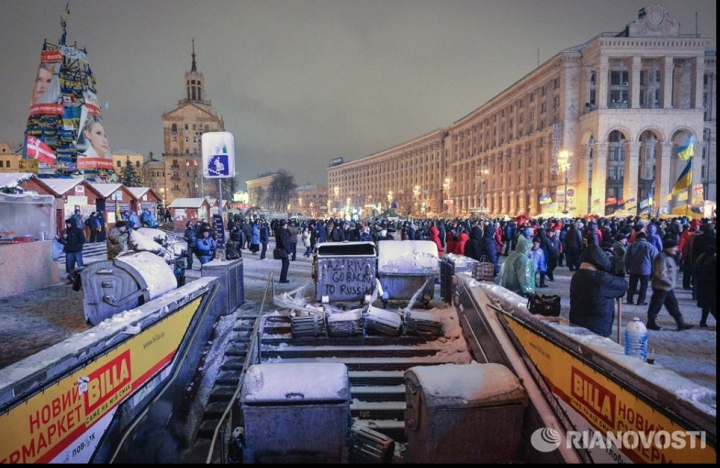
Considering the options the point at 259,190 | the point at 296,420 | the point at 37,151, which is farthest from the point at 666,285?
the point at 259,190

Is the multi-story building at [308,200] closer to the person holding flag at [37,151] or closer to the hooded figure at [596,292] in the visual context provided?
the person holding flag at [37,151]

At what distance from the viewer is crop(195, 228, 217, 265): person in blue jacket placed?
1212 cm

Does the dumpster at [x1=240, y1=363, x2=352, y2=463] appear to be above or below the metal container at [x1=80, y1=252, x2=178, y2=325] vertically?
below

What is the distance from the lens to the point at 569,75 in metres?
54.1

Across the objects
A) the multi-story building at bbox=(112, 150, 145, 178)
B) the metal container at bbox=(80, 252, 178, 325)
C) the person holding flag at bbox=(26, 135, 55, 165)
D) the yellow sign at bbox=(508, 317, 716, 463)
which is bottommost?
the yellow sign at bbox=(508, 317, 716, 463)

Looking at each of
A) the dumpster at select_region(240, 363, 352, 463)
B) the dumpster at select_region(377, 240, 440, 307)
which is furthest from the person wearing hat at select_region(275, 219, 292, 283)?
the dumpster at select_region(240, 363, 352, 463)

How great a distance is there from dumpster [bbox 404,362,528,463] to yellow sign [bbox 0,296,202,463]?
122 inches

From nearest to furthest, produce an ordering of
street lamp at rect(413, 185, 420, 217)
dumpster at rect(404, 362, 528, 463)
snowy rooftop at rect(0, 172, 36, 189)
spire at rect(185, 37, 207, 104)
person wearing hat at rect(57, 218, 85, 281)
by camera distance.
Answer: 1. dumpster at rect(404, 362, 528, 463)
2. person wearing hat at rect(57, 218, 85, 281)
3. snowy rooftop at rect(0, 172, 36, 189)
4. street lamp at rect(413, 185, 420, 217)
5. spire at rect(185, 37, 207, 104)

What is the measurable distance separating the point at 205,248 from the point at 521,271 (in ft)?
29.2

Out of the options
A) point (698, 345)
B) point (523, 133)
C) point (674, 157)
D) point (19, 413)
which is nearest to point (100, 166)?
point (19, 413)

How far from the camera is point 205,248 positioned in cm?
1227

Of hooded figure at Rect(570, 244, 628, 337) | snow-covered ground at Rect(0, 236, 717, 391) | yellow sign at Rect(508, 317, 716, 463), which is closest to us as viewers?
yellow sign at Rect(508, 317, 716, 463)

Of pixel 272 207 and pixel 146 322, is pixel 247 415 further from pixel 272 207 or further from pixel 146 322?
pixel 272 207

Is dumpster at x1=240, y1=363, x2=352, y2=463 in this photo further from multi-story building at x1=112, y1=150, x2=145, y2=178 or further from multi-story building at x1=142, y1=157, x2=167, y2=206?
multi-story building at x1=112, y1=150, x2=145, y2=178
